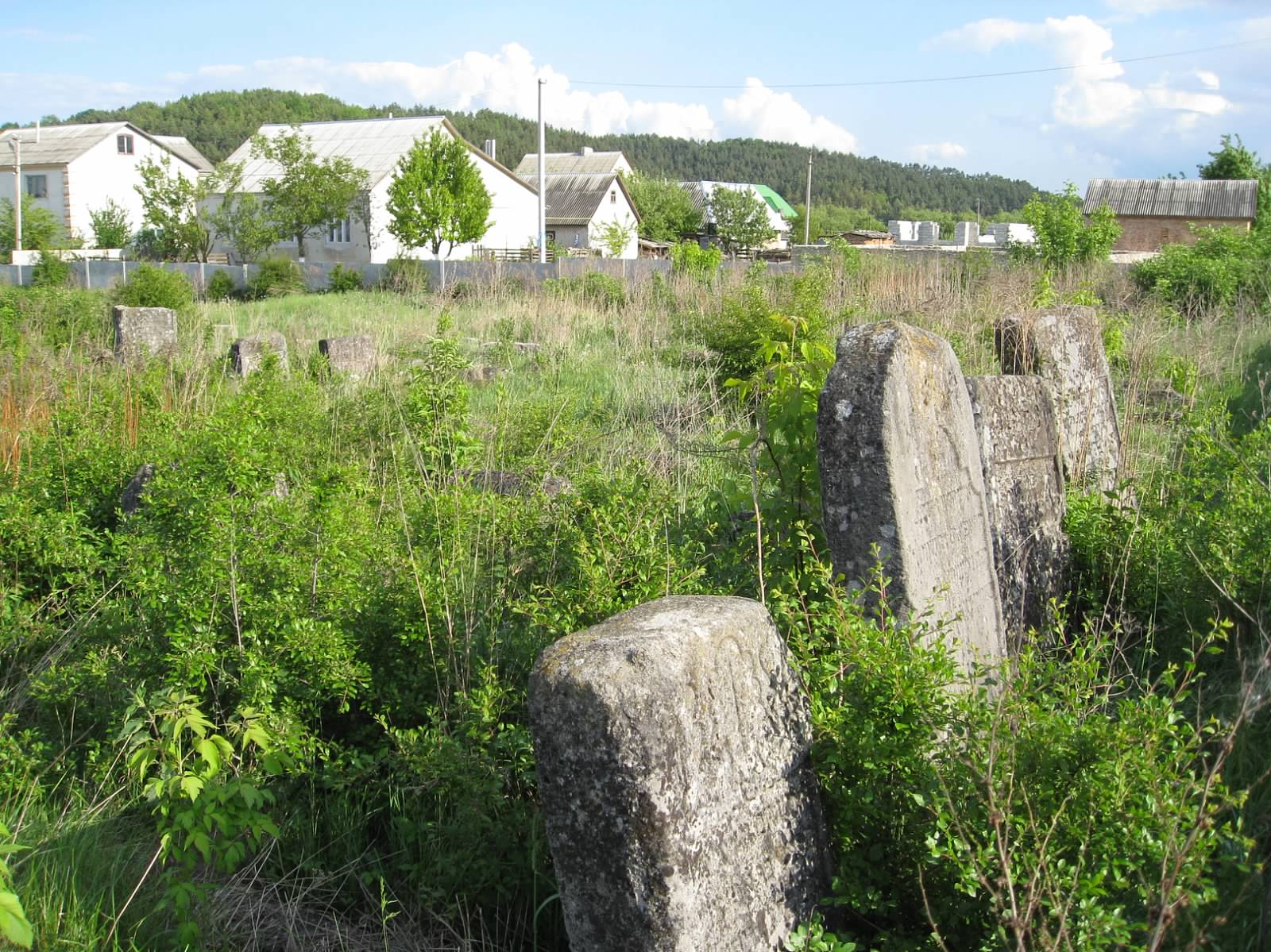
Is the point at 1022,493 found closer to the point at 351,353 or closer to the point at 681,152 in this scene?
the point at 351,353

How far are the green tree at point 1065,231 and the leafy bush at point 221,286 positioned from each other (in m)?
20.1

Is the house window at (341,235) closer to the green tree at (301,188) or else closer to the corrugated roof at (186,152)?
the green tree at (301,188)

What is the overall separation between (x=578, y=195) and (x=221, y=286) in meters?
38.9

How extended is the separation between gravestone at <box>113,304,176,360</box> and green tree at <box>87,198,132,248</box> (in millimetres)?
43503

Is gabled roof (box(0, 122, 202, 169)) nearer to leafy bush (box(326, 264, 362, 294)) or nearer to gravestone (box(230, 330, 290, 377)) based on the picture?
leafy bush (box(326, 264, 362, 294))

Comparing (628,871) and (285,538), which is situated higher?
(285,538)

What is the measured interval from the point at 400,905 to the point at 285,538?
1.59m

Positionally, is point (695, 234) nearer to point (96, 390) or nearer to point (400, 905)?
point (96, 390)

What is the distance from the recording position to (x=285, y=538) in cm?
416

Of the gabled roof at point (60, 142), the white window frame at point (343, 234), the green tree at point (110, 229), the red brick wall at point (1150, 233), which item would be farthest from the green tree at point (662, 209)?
the green tree at point (110, 229)

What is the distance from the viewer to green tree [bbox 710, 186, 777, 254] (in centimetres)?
6606

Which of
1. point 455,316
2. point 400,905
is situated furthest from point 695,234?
point 400,905

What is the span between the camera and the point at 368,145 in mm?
53062

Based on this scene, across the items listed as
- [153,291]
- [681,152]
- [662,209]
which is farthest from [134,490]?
[681,152]
